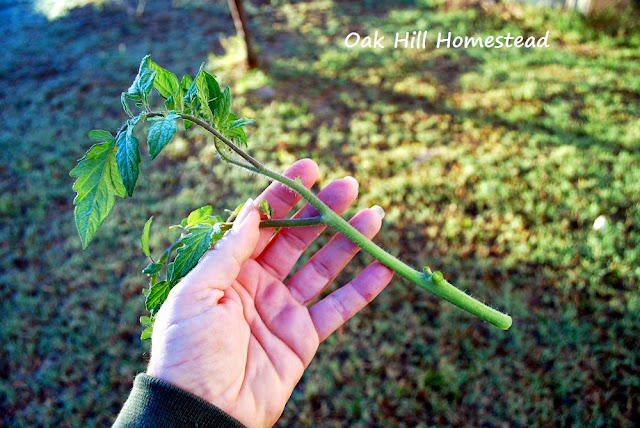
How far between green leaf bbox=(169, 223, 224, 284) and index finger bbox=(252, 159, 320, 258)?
0.64m

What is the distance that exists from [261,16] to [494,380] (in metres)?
7.50

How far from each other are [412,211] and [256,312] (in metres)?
2.24

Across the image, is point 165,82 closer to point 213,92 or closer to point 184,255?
point 213,92

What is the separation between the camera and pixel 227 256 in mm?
2035

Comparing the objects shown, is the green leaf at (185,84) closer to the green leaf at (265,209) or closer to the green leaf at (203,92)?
the green leaf at (203,92)

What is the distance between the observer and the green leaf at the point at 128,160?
4.99 feet

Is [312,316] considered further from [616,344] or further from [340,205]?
[616,344]

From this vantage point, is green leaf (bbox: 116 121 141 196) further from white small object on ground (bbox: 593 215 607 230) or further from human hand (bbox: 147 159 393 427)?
white small object on ground (bbox: 593 215 607 230)

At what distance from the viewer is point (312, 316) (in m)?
2.54

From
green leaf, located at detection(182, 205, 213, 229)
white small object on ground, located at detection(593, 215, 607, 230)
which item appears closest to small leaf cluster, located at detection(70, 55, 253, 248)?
green leaf, located at detection(182, 205, 213, 229)

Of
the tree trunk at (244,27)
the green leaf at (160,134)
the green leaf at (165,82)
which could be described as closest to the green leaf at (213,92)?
the green leaf at (165,82)

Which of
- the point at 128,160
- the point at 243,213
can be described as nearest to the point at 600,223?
the point at 243,213

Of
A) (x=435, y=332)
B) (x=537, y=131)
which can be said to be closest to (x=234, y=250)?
(x=435, y=332)

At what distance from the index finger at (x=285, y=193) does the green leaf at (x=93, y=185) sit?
3.14 feet
